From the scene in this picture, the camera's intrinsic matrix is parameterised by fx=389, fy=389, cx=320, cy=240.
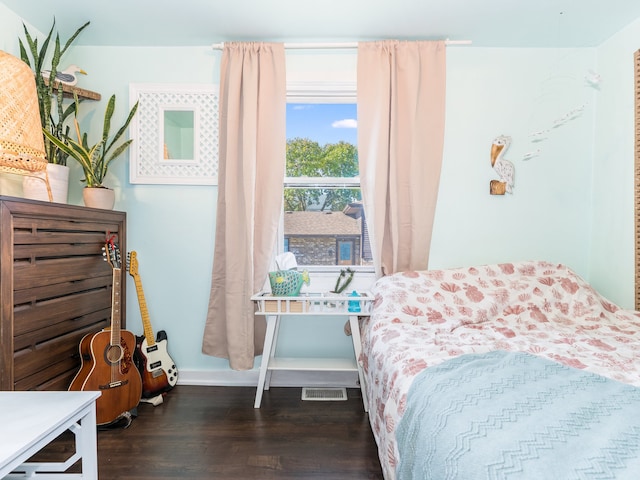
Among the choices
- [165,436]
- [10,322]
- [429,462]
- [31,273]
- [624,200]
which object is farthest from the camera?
[624,200]

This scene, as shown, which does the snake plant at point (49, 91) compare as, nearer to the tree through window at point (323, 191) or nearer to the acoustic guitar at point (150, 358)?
the acoustic guitar at point (150, 358)

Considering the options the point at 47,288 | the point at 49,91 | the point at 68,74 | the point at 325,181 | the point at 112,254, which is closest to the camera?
the point at 47,288

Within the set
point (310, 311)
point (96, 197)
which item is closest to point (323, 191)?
point (310, 311)

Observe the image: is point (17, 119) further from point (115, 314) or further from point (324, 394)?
point (324, 394)

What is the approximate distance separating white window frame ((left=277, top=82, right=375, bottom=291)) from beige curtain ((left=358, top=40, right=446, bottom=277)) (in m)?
0.19

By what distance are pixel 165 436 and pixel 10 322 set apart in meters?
0.90

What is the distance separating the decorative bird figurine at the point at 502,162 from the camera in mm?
2617

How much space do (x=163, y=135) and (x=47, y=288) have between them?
1.24m

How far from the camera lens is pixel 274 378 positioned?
2660mm

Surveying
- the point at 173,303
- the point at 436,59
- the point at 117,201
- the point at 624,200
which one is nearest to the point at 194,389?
the point at 173,303

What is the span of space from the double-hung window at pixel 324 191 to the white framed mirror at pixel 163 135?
54 centimetres

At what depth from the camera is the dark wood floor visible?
5.60 ft

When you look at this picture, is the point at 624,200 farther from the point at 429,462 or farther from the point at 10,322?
the point at 10,322

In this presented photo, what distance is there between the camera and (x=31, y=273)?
183 cm
